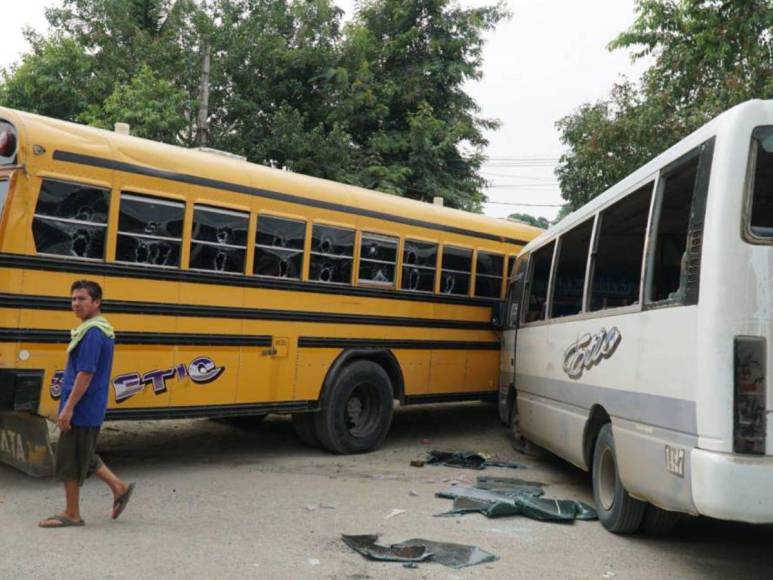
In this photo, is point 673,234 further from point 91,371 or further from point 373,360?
point 373,360

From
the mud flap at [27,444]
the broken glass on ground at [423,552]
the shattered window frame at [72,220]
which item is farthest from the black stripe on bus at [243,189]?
the broken glass on ground at [423,552]

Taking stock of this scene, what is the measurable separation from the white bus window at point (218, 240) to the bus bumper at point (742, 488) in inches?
188

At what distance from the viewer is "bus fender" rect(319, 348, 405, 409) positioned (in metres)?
8.23

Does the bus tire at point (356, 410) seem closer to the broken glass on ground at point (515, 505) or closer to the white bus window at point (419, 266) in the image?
the white bus window at point (419, 266)

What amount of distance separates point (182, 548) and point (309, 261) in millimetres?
3699

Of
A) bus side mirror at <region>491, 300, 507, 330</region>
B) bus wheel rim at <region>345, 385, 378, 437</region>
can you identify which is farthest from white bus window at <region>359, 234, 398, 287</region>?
bus side mirror at <region>491, 300, 507, 330</region>

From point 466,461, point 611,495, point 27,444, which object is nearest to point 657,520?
point 611,495

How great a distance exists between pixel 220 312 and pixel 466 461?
10.1 feet

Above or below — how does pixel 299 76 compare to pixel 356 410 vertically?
above

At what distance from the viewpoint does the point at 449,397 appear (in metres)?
9.76

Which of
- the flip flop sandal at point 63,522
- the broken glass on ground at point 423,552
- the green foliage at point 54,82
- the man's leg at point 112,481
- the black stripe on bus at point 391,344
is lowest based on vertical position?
the flip flop sandal at point 63,522

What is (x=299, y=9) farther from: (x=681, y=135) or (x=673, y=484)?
(x=673, y=484)

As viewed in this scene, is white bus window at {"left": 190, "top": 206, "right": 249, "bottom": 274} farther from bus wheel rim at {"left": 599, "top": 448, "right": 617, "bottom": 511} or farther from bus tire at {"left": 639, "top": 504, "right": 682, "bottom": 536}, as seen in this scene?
bus tire at {"left": 639, "top": 504, "right": 682, "bottom": 536}

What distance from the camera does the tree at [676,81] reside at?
11.5 m
